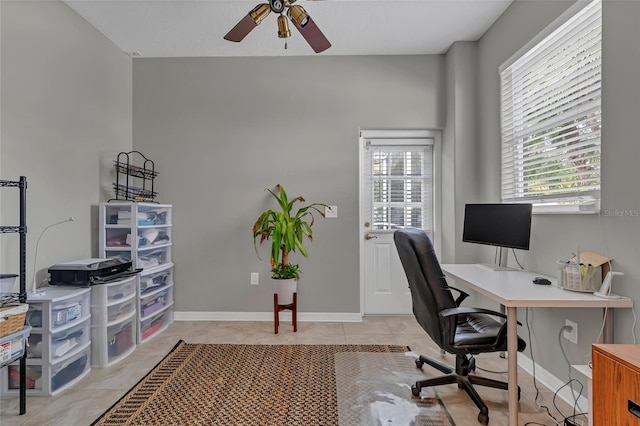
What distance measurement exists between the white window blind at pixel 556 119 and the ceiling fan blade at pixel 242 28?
6.31 ft

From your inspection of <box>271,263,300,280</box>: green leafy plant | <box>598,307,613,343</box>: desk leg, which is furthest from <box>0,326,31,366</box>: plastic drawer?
<box>598,307,613,343</box>: desk leg

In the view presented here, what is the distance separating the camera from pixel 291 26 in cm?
291

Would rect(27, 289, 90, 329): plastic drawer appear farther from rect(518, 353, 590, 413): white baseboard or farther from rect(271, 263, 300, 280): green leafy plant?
rect(518, 353, 590, 413): white baseboard

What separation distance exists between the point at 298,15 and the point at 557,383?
9.09 ft

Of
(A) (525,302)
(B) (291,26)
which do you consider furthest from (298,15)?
(A) (525,302)

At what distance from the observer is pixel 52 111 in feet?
7.96

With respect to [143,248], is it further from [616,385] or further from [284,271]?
[616,385]

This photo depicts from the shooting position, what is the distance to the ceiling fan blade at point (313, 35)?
6.55 ft

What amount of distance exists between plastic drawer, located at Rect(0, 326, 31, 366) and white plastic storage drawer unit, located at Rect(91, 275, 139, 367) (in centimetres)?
61

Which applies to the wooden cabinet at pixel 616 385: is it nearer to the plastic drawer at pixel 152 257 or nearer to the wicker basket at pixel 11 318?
the wicker basket at pixel 11 318

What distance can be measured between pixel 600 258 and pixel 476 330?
74 cm

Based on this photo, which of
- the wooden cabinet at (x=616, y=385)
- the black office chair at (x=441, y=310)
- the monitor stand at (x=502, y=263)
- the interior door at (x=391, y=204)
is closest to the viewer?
the wooden cabinet at (x=616, y=385)

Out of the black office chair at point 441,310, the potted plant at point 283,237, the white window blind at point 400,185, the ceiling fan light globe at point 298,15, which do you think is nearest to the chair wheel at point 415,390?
the black office chair at point 441,310

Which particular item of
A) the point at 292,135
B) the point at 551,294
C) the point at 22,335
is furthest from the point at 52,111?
the point at 551,294
